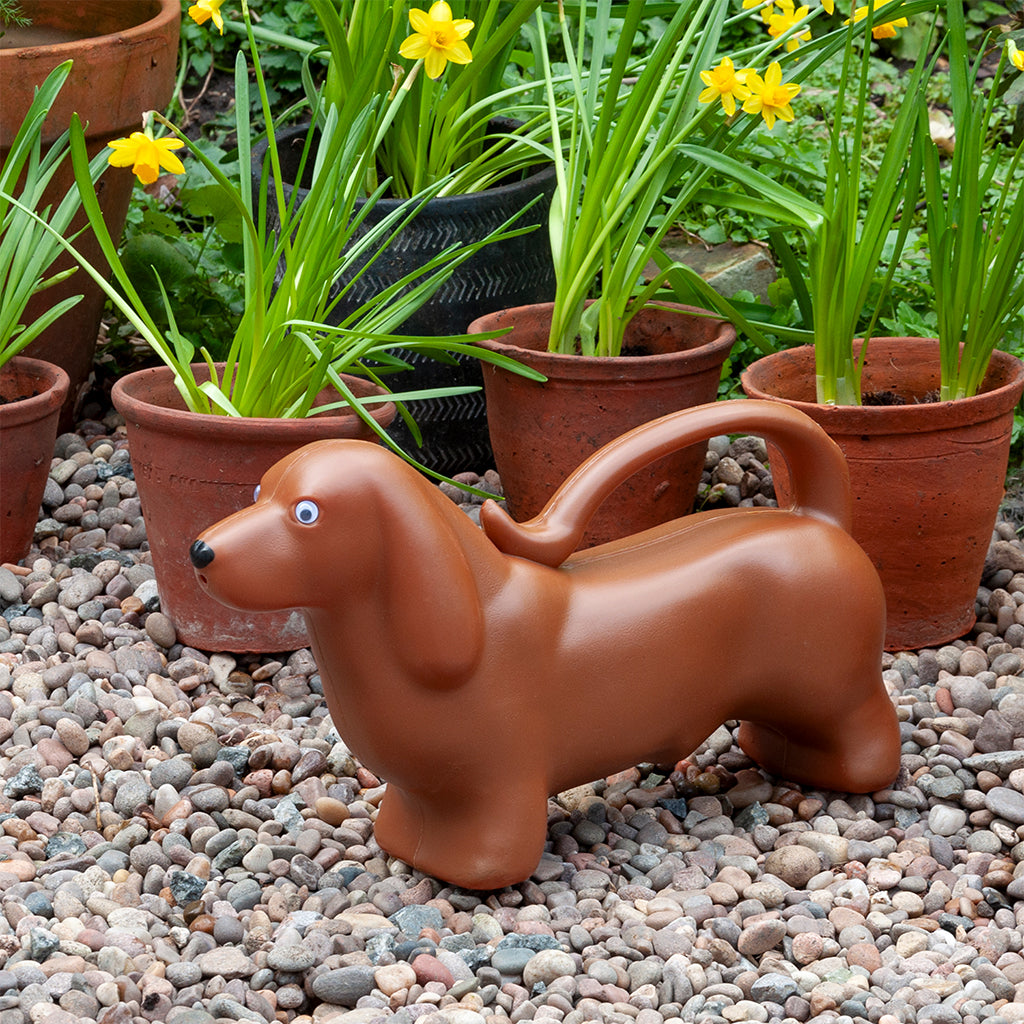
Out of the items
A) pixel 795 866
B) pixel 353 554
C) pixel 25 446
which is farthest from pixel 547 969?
pixel 25 446

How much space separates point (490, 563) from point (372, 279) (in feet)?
4.15

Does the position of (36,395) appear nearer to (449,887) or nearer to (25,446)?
(25,446)

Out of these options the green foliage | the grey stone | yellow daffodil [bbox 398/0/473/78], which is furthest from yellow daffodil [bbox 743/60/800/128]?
the grey stone

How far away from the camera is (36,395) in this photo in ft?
8.30

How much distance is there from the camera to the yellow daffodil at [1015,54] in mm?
1987

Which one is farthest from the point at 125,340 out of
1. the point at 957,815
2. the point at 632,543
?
the point at 957,815

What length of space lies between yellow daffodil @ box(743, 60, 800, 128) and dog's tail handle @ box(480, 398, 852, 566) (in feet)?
1.77

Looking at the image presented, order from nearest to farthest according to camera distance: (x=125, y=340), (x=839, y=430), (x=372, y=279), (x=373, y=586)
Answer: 1. (x=373, y=586)
2. (x=839, y=430)
3. (x=372, y=279)
4. (x=125, y=340)

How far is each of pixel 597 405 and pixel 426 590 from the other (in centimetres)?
94

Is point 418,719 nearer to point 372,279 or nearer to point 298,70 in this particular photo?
point 372,279

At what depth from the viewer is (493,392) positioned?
8.05 ft

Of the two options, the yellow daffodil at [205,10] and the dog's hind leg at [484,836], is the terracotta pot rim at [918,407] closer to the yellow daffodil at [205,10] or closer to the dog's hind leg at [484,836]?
the dog's hind leg at [484,836]

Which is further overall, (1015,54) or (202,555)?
(1015,54)

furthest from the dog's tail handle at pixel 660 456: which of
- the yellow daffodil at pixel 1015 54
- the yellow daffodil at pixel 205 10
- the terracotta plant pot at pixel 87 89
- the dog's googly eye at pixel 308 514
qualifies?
the terracotta plant pot at pixel 87 89
